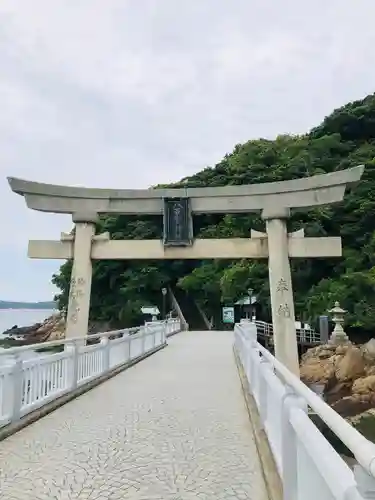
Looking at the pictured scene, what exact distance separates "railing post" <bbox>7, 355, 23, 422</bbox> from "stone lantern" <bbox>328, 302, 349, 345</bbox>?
19.5 meters

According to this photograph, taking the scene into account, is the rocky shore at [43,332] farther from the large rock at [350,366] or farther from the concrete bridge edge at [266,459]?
the concrete bridge edge at [266,459]

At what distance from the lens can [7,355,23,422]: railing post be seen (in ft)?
19.3

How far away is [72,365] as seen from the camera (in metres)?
8.39

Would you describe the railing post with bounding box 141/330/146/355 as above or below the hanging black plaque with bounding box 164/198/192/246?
below

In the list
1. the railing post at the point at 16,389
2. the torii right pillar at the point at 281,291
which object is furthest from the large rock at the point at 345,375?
the railing post at the point at 16,389

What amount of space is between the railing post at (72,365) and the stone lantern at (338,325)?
17.2 meters

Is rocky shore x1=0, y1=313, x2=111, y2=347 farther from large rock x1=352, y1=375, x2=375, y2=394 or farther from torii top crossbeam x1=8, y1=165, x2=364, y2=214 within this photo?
large rock x1=352, y1=375, x2=375, y2=394

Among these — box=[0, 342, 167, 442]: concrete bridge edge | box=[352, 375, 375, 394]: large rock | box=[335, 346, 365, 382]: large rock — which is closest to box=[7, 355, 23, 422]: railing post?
box=[0, 342, 167, 442]: concrete bridge edge

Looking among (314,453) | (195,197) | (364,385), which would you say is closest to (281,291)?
(195,197)

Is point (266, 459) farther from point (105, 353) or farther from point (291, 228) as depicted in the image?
point (291, 228)

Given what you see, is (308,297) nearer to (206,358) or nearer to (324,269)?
(324,269)

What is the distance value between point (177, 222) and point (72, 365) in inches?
296

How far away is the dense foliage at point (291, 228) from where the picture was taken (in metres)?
26.5

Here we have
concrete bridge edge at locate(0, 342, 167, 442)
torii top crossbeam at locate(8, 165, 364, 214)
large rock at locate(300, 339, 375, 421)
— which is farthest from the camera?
large rock at locate(300, 339, 375, 421)
